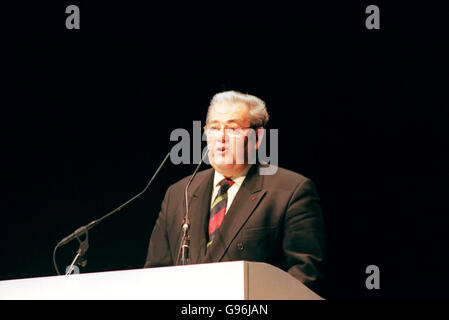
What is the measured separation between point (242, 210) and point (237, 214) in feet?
0.12

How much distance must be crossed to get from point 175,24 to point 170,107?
577 mm

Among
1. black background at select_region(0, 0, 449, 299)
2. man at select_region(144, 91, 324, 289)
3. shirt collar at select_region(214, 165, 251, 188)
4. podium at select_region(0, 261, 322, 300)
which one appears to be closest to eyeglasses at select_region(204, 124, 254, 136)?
man at select_region(144, 91, 324, 289)

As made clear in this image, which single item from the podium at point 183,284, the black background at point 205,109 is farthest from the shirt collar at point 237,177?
the podium at point 183,284

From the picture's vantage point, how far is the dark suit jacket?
8.99 ft

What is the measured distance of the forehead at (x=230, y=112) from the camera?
309cm

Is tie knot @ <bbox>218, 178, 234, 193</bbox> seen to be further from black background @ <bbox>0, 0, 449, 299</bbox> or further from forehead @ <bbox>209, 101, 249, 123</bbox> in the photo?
black background @ <bbox>0, 0, 449, 299</bbox>

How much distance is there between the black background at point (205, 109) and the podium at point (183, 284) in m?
1.77

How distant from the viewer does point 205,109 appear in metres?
3.92

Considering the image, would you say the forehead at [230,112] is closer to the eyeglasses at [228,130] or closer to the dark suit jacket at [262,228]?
the eyeglasses at [228,130]

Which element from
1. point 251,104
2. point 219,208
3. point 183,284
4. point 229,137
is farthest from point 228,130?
point 183,284

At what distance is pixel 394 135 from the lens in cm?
348
